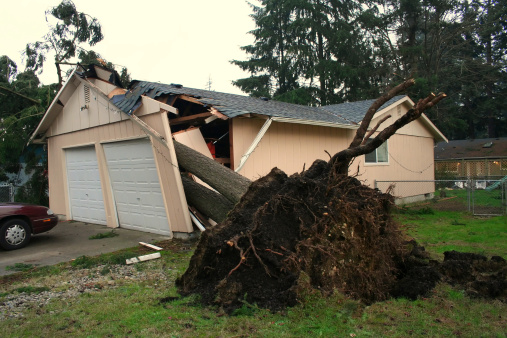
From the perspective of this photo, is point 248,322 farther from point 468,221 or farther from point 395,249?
point 468,221

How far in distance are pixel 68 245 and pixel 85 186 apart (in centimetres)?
321

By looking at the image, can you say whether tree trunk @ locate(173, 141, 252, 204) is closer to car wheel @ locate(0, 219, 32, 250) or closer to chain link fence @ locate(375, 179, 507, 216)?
car wheel @ locate(0, 219, 32, 250)

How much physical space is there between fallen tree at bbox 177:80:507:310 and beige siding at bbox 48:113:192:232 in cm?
315

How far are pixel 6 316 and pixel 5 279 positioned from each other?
1.85m

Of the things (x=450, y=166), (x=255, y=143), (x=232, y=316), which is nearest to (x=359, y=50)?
(x=450, y=166)

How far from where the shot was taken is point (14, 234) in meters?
7.62

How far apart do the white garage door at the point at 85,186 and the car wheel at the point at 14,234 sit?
245 cm

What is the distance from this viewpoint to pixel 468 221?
977 centimetres

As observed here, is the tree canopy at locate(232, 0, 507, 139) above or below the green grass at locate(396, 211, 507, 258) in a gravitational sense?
above

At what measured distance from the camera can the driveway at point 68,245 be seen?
683 cm

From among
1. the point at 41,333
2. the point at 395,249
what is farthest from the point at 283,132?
the point at 41,333

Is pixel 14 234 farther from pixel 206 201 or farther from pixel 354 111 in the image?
pixel 354 111

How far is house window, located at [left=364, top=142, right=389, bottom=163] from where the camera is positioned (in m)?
13.0

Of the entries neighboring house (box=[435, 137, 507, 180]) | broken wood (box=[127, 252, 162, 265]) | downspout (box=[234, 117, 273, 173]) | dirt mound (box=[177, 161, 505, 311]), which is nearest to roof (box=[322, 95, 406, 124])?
downspout (box=[234, 117, 273, 173])
